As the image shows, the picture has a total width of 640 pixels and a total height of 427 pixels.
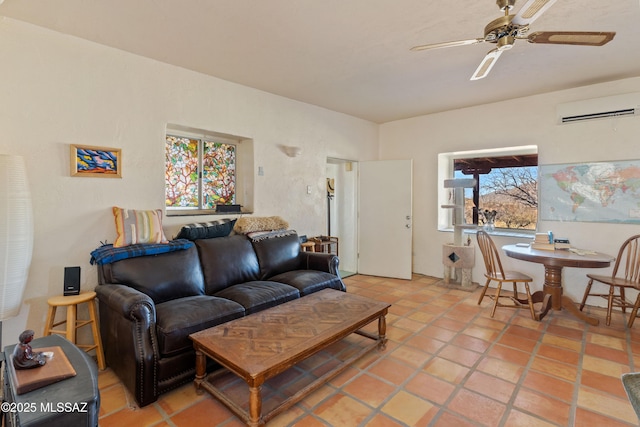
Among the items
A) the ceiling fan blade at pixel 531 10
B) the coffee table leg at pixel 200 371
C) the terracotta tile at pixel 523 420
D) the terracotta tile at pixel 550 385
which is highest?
the ceiling fan blade at pixel 531 10

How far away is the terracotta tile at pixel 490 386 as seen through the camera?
202cm

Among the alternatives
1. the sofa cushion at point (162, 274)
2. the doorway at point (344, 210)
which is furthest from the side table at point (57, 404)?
the doorway at point (344, 210)

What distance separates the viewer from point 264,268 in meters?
3.30

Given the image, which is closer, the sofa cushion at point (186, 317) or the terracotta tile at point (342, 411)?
the terracotta tile at point (342, 411)

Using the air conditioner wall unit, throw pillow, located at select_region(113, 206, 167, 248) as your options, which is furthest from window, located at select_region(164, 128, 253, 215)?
the air conditioner wall unit

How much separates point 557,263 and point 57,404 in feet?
12.1

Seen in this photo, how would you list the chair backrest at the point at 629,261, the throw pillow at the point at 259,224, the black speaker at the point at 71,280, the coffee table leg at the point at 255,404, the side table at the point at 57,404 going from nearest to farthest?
the side table at the point at 57,404
the coffee table leg at the point at 255,404
the black speaker at the point at 71,280
the chair backrest at the point at 629,261
the throw pillow at the point at 259,224

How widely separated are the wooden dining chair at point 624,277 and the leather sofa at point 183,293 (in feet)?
8.77

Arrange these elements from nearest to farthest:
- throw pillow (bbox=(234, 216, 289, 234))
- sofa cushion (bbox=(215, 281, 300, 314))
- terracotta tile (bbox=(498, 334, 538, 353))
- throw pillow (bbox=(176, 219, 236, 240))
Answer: sofa cushion (bbox=(215, 281, 300, 314)) → terracotta tile (bbox=(498, 334, 538, 353)) → throw pillow (bbox=(176, 219, 236, 240)) → throw pillow (bbox=(234, 216, 289, 234))

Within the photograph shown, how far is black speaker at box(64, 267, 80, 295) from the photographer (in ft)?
7.67

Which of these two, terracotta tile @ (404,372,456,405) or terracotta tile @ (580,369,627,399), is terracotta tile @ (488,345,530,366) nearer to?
terracotta tile @ (580,369,627,399)

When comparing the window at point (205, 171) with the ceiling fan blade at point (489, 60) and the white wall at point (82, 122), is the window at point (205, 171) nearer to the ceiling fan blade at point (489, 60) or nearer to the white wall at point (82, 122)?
the white wall at point (82, 122)

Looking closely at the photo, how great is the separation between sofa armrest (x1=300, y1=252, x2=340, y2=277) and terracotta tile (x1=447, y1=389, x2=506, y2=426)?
1695mm

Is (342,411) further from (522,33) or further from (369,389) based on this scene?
(522,33)
